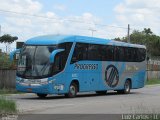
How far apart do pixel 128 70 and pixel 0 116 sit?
63.6ft

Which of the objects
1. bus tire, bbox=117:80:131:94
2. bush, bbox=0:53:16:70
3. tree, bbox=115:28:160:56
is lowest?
bus tire, bbox=117:80:131:94

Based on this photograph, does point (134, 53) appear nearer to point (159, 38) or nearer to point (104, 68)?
point (104, 68)

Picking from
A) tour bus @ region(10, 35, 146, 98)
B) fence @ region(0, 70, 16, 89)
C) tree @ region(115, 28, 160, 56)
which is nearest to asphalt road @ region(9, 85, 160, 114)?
tour bus @ region(10, 35, 146, 98)

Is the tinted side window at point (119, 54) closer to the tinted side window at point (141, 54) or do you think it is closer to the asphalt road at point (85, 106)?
the tinted side window at point (141, 54)

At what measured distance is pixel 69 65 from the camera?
27266mm

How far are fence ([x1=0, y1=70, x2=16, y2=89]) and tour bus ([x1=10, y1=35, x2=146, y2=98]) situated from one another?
239 inches

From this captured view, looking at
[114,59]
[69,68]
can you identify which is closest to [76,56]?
[69,68]

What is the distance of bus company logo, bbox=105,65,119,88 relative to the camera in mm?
31453

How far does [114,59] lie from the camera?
32.0 meters

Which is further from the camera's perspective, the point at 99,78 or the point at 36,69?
the point at 99,78

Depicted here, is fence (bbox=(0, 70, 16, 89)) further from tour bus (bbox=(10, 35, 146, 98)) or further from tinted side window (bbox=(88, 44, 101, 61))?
tinted side window (bbox=(88, 44, 101, 61))

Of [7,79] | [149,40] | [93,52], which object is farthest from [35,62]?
[149,40]

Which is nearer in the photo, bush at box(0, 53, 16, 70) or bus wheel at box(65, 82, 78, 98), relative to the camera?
bus wheel at box(65, 82, 78, 98)

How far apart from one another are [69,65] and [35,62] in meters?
2.11
